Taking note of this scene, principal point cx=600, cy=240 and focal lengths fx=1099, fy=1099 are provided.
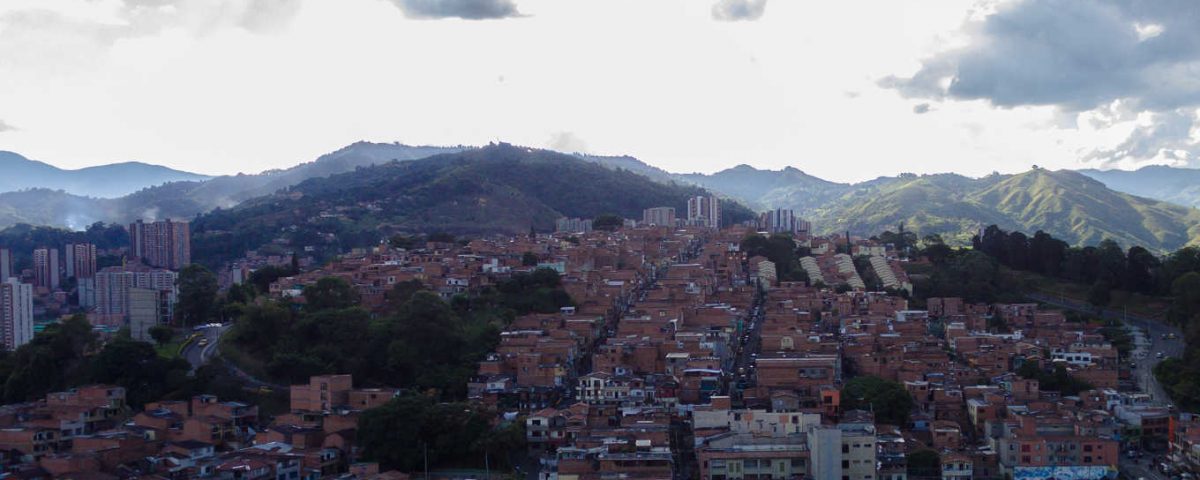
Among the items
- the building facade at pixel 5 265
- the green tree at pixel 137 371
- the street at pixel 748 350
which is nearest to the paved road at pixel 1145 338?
the street at pixel 748 350

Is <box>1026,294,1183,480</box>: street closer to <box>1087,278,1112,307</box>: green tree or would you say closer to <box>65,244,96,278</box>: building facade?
<box>1087,278,1112,307</box>: green tree

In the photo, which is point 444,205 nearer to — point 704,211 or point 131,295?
point 704,211

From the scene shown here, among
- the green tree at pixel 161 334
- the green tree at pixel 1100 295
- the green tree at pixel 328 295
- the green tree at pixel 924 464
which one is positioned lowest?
the green tree at pixel 924 464

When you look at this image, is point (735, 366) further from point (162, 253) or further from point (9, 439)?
point (162, 253)

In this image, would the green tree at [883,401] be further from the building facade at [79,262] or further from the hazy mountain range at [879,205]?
the hazy mountain range at [879,205]

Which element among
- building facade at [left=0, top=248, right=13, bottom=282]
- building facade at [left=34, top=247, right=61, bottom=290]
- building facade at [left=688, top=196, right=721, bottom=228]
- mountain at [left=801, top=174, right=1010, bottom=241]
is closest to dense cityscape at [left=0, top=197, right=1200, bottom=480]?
building facade at [left=34, top=247, right=61, bottom=290]

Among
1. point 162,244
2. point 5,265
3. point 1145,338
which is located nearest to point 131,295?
point 5,265
